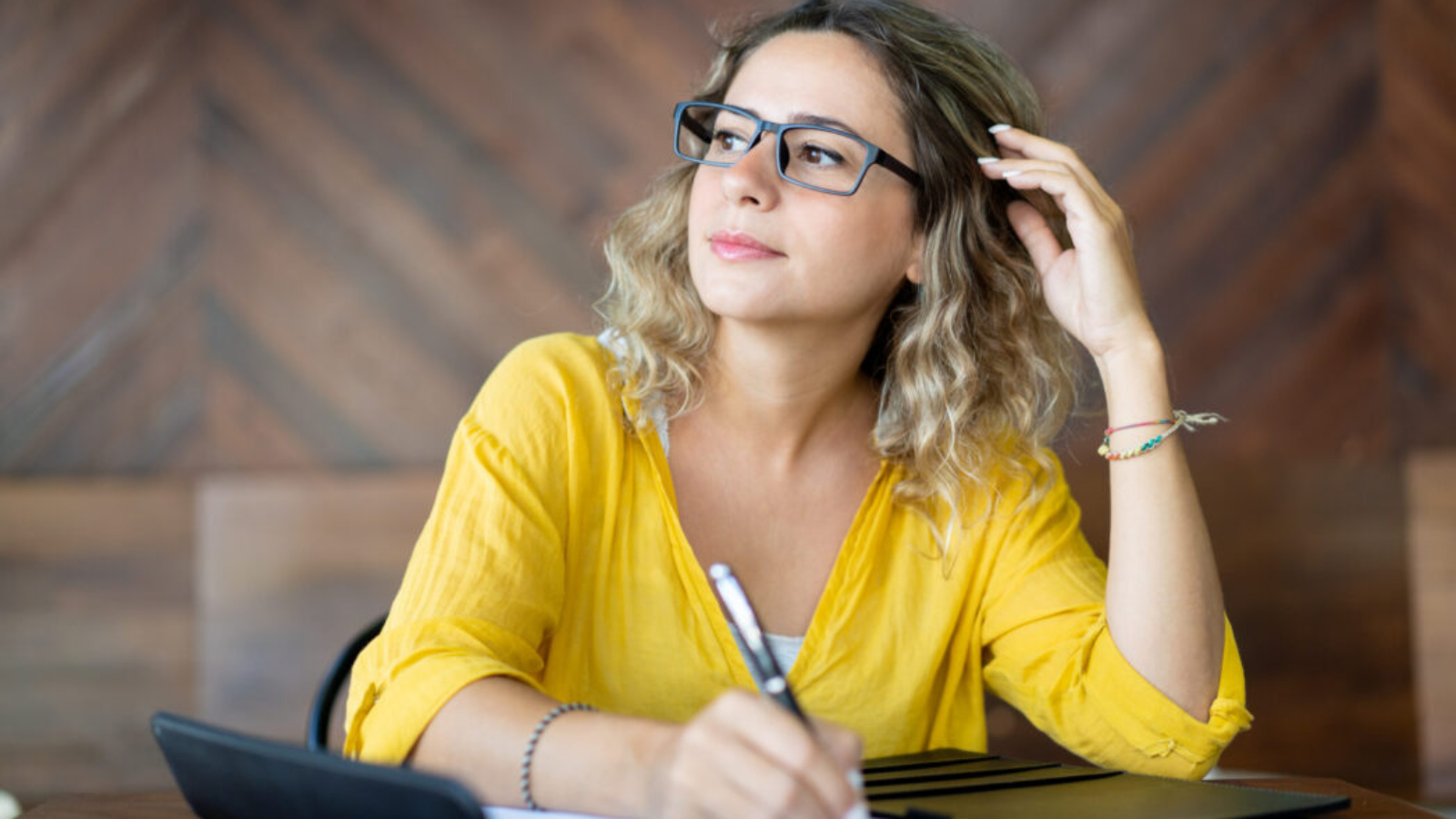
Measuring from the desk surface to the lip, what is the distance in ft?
2.63

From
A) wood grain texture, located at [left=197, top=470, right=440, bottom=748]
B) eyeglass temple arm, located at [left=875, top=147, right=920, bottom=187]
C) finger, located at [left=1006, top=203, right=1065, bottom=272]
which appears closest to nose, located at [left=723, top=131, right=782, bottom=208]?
eyeglass temple arm, located at [left=875, top=147, right=920, bottom=187]

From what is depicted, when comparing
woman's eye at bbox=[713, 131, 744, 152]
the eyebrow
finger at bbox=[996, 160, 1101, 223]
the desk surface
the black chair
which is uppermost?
the eyebrow

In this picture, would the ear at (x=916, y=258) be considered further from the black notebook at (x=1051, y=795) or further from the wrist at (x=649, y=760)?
the wrist at (x=649, y=760)

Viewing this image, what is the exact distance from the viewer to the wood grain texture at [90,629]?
3.04m

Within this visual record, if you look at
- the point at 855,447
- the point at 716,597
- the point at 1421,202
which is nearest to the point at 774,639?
the point at 716,597

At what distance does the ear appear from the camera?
190 centimetres

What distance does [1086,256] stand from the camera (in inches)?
69.3

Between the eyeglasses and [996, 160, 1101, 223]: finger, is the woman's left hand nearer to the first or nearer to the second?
[996, 160, 1101, 223]: finger

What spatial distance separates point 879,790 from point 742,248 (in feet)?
2.51

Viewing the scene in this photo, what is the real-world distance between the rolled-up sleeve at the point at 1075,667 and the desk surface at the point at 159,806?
0.30 m

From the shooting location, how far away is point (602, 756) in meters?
1.10

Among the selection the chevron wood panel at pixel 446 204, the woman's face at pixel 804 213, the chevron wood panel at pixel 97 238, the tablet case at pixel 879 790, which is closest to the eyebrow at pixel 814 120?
the woman's face at pixel 804 213

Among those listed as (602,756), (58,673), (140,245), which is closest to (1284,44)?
(140,245)

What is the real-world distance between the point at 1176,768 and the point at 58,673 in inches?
98.3
